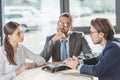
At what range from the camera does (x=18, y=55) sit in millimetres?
2564

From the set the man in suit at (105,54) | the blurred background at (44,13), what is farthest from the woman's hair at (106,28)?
the blurred background at (44,13)

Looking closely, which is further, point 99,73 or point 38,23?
point 38,23

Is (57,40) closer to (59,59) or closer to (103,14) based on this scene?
(59,59)

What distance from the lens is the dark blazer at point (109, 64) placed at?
194 centimetres

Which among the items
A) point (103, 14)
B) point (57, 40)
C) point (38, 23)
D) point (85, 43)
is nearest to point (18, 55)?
point (57, 40)

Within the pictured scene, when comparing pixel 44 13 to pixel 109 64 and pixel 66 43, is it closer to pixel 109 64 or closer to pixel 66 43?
pixel 66 43

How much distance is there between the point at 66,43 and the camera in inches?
120

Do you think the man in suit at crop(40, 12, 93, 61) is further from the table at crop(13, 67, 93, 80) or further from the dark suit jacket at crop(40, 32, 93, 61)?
the table at crop(13, 67, 93, 80)

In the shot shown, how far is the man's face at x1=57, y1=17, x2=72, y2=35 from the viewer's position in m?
2.96

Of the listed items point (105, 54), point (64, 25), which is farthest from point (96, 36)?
point (64, 25)

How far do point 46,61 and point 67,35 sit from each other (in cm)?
43

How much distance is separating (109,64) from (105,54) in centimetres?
8

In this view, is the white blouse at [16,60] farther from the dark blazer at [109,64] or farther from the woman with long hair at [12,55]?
the dark blazer at [109,64]

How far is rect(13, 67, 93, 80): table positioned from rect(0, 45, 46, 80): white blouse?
8 cm
